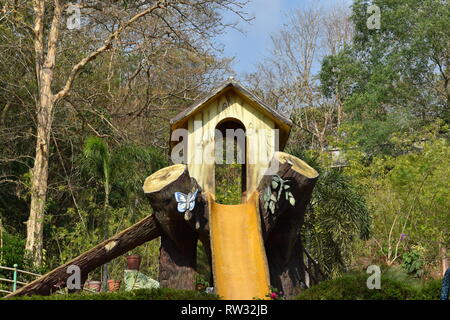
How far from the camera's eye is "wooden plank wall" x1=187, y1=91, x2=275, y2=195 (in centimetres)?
1109

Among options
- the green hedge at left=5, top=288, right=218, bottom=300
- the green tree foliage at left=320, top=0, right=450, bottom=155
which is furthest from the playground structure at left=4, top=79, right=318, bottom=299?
the green tree foliage at left=320, top=0, right=450, bottom=155

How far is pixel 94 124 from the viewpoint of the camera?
20578mm

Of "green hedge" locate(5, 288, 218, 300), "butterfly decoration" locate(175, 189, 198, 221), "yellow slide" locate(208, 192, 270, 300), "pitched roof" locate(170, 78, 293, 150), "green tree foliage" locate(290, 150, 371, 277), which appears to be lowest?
"green hedge" locate(5, 288, 218, 300)

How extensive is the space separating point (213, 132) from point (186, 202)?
1815 mm

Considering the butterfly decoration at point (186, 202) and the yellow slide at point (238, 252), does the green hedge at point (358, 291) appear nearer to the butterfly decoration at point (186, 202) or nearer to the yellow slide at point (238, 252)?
the yellow slide at point (238, 252)

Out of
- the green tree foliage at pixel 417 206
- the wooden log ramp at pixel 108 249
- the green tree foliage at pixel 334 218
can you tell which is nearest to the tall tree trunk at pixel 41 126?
the wooden log ramp at pixel 108 249

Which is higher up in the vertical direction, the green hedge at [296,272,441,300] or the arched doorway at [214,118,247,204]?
the arched doorway at [214,118,247,204]

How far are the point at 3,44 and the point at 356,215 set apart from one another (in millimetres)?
10961

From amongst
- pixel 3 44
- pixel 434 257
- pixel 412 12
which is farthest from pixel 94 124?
pixel 412 12

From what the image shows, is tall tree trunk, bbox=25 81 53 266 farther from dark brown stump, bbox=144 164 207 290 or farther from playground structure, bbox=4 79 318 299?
dark brown stump, bbox=144 164 207 290

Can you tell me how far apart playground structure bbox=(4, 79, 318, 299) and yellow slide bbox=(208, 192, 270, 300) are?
15 mm

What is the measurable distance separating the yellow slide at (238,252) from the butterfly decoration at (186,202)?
45 cm

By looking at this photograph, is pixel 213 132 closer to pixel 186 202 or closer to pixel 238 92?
pixel 238 92
